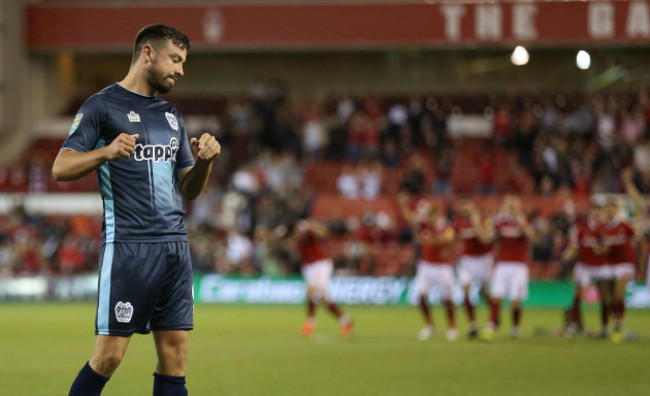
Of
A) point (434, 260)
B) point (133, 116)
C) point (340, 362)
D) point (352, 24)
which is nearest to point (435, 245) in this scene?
point (434, 260)

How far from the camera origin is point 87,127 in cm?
586

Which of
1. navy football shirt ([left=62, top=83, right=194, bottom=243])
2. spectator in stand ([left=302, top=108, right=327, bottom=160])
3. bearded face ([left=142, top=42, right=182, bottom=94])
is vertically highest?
spectator in stand ([left=302, top=108, right=327, bottom=160])

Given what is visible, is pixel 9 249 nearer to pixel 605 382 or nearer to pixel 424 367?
pixel 424 367

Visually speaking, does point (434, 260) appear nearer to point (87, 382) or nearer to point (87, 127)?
point (87, 382)

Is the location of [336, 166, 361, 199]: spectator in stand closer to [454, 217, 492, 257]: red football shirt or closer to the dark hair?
[454, 217, 492, 257]: red football shirt

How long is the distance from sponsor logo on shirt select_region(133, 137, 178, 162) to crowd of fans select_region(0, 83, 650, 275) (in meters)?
20.3

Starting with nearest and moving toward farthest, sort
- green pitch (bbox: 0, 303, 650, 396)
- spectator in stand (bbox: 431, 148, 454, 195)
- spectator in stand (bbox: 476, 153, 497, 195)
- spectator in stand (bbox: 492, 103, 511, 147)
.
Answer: green pitch (bbox: 0, 303, 650, 396), spectator in stand (bbox: 476, 153, 497, 195), spectator in stand (bbox: 431, 148, 454, 195), spectator in stand (bbox: 492, 103, 511, 147)

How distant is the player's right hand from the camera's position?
18.5 feet

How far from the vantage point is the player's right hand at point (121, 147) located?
5633mm

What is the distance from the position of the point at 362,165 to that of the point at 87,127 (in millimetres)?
24568

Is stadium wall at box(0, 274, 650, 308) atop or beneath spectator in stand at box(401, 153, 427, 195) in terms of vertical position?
beneath

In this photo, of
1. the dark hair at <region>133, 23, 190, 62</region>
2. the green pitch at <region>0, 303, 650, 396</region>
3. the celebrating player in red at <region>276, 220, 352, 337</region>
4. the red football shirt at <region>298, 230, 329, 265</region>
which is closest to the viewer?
the dark hair at <region>133, 23, 190, 62</region>

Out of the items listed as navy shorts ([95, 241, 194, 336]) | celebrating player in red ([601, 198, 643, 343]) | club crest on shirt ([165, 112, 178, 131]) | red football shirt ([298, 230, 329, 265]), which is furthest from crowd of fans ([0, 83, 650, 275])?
navy shorts ([95, 241, 194, 336])

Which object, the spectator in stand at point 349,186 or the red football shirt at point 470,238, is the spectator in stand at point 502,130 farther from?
the red football shirt at point 470,238
